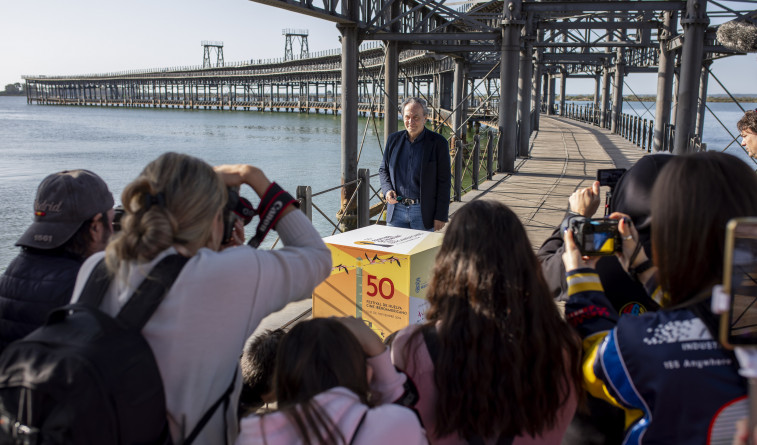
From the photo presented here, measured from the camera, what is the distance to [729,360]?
4.66ft

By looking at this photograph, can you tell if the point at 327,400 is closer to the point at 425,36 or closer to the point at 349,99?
the point at 349,99

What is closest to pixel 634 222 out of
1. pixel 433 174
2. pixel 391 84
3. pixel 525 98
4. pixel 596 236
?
pixel 596 236

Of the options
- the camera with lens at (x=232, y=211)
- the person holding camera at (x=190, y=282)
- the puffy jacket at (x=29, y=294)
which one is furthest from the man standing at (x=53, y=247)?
the camera with lens at (x=232, y=211)

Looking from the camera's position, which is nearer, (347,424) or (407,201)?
(347,424)

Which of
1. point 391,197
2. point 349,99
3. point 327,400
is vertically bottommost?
point 327,400

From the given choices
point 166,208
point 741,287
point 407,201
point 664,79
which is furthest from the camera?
point 664,79

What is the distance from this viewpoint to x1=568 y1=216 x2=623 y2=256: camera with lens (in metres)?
1.89

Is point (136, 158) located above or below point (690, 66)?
below

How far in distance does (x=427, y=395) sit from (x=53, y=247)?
53.6 inches

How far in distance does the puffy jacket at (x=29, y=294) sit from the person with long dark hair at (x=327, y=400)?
2.93 ft

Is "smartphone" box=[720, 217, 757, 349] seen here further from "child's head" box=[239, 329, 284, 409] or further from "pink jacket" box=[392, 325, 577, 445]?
"child's head" box=[239, 329, 284, 409]

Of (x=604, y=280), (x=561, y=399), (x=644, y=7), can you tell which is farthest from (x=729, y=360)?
(x=644, y=7)

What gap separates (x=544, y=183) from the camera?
12.1 meters

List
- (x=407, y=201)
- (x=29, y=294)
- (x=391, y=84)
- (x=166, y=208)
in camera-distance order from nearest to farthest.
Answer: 1. (x=166, y=208)
2. (x=29, y=294)
3. (x=407, y=201)
4. (x=391, y=84)
